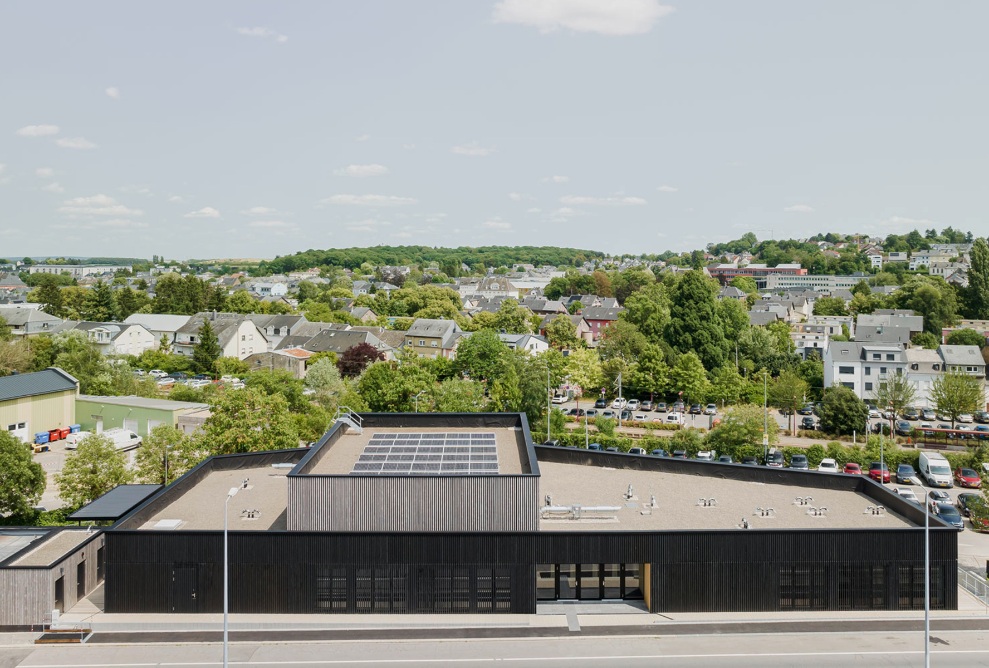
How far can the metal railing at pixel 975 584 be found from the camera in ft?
81.5

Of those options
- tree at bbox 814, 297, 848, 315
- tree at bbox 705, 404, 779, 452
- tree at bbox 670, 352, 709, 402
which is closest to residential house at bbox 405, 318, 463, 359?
tree at bbox 670, 352, 709, 402

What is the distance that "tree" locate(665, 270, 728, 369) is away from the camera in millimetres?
73125

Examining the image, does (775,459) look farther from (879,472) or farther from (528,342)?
(528,342)

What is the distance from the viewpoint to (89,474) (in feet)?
111

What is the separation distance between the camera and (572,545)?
23.2m

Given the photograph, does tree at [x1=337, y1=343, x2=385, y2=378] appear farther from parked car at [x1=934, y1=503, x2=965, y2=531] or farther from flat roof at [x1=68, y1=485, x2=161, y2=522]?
parked car at [x1=934, y1=503, x2=965, y2=531]

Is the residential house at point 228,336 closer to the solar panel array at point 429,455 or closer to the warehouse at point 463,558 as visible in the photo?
the solar panel array at point 429,455

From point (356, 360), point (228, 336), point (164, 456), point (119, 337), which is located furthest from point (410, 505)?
point (119, 337)

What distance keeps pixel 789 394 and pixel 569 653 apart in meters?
43.2

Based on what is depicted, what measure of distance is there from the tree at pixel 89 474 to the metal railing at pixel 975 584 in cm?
3225

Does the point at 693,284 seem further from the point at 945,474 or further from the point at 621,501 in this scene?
the point at 621,501

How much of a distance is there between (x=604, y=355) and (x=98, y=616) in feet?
193

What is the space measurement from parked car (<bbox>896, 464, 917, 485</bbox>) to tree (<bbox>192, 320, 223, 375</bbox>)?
63.6 m

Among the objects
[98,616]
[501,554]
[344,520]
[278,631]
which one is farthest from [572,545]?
[98,616]
